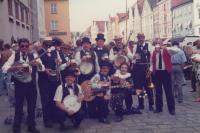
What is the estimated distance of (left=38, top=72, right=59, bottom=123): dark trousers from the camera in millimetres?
8508

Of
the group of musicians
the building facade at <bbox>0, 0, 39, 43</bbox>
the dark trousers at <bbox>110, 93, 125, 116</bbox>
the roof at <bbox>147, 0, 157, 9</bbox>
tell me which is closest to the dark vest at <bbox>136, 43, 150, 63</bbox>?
the group of musicians

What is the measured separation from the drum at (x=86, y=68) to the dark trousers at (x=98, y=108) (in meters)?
0.66

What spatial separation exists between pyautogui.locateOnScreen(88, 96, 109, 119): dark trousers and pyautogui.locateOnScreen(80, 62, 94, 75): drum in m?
0.66

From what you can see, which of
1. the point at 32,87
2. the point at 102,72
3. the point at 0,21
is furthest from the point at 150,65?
the point at 0,21

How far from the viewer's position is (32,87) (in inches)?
312

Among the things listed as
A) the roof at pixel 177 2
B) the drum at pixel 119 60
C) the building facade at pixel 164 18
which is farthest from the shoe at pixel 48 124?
the building facade at pixel 164 18

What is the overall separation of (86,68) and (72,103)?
1.27 meters

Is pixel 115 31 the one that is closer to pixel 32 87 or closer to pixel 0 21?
pixel 0 21

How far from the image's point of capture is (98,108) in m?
9.14

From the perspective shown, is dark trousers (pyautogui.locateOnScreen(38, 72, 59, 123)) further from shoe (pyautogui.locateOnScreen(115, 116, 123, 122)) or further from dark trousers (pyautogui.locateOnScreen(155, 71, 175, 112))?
dark trousers (pyautogui.locateOnScreen(155, 71, 175, 112))

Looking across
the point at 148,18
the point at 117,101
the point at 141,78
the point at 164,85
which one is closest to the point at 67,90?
the point at 117,101

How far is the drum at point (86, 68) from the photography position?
925cm

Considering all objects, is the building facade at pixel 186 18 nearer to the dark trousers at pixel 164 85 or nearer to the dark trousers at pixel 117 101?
the dark trousers at pixel 164 85

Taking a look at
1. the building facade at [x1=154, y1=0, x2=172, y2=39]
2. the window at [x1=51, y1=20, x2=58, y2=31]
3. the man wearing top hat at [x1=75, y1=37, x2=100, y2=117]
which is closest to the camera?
the man wearing top hat at [x1=75, y1=37, x2=100, y2=117]
